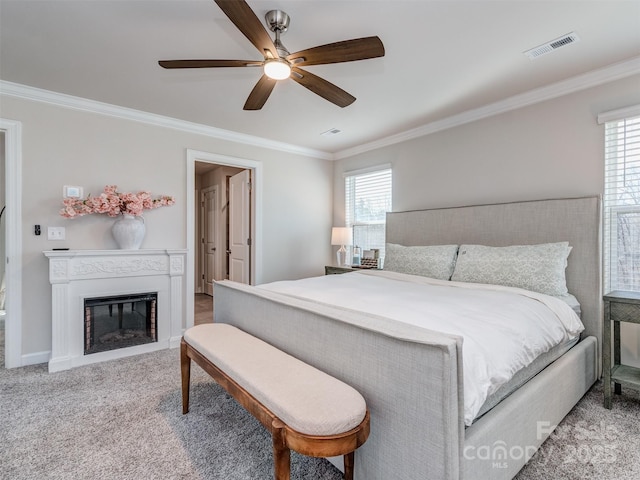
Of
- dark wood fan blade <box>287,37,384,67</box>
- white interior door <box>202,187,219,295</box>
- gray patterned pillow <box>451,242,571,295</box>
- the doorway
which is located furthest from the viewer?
white interior door <box>202,187,219,295</box>

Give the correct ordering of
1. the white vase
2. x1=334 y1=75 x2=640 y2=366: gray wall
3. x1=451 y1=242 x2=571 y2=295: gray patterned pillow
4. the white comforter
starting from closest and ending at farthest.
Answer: the white comforter → x1=451 y1=242 x2=571 y2=295: gray patterned pillow → x1=334 y1=75 x2=640 y2=366: gray wall → the white vase

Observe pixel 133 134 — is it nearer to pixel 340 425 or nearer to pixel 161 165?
pixel 161 165

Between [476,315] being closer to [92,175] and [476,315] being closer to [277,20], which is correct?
[277,20]

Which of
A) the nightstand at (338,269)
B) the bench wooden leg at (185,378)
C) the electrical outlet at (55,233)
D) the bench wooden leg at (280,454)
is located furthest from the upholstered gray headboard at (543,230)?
the electrical outlet at (55,233)

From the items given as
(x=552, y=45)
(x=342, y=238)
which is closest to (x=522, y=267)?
(x=552, y=45)

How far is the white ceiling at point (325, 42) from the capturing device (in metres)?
1.89

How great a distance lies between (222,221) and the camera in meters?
5.84

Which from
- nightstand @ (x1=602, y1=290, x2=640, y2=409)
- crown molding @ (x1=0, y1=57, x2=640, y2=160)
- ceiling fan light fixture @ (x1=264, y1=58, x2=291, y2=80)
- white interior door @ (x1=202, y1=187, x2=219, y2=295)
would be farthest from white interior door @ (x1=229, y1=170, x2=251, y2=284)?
nightstand @ (x1=602, y1=290, x2=640, y2=409)

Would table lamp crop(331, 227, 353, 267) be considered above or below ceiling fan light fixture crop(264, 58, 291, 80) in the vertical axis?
below

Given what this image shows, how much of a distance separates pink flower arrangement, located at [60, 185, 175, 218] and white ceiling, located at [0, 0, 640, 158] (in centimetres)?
92

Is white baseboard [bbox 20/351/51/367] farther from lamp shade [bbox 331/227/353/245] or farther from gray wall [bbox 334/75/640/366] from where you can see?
gray wall [bbox 334/75/640/366]

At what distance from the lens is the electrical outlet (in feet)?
9.79

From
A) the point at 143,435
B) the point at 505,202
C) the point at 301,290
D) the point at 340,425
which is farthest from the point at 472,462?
the point at 505,202

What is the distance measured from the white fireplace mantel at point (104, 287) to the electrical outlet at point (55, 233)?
11.0 inches
